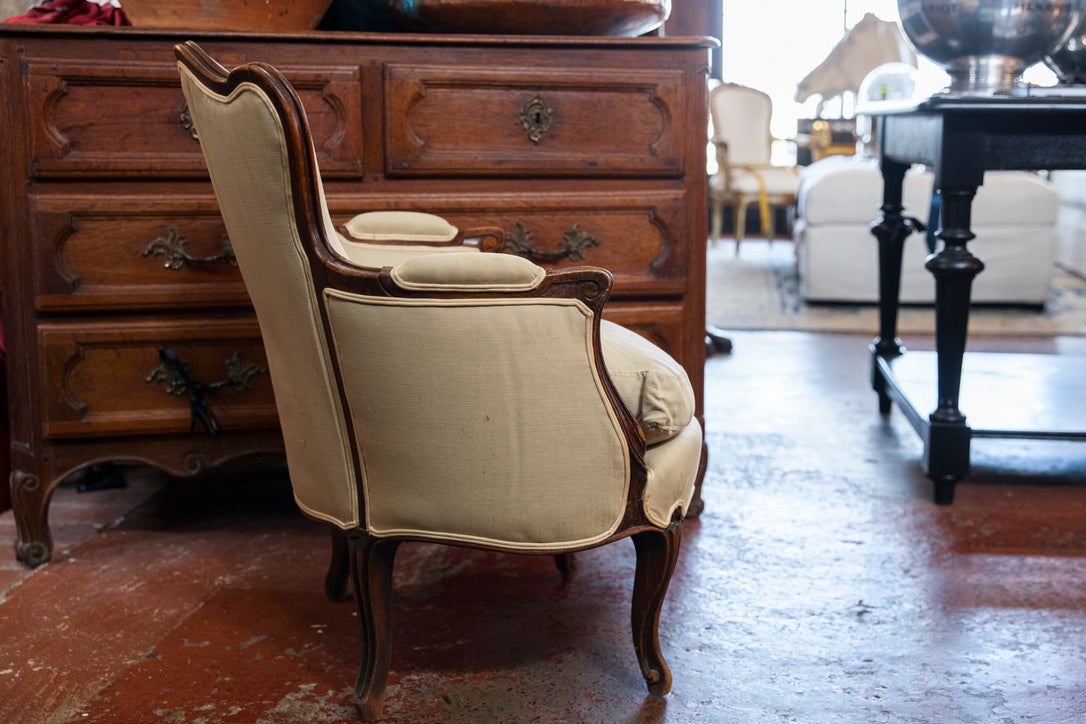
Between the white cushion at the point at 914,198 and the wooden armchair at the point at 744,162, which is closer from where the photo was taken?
the white cushion at the point at 914,198

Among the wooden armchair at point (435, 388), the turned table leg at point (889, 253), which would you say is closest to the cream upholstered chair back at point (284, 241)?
the wooden armchair at point (435, 388)

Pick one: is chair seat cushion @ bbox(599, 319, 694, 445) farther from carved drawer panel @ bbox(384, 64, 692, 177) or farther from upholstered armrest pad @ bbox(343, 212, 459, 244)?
carved drawer panel @ bbox(384, 64, 692, 177)

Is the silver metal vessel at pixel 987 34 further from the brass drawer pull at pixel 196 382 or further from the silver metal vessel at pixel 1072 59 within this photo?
the brass drawer pull at pixel 196 382

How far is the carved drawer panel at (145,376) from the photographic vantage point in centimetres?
212

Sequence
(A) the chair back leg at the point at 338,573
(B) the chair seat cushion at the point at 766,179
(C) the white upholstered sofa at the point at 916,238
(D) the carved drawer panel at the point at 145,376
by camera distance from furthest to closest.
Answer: (B) the chair seat cushion at the point at 766,179
(C) the white upholstered sofa at the point at 916,238
(D) the carved drawer panel at the point at 145,376
(A) the chair back leg at the point at 338,573

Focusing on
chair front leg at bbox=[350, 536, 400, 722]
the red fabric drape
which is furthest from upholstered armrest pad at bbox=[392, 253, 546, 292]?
the red fabric drape

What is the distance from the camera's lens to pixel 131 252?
6.92ft

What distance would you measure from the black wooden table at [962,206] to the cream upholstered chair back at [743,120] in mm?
5071

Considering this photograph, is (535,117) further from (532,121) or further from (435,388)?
(435,388)

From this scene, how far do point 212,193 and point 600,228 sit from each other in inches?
31.2

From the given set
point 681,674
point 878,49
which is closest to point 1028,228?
point 878,49

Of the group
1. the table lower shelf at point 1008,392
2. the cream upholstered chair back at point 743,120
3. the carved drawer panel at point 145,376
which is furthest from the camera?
the cream upholstered chair back at point 743,120

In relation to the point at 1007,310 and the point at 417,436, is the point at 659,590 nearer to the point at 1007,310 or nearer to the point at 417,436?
the point at 417,436

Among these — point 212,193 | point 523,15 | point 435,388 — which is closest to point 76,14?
point 212,193
